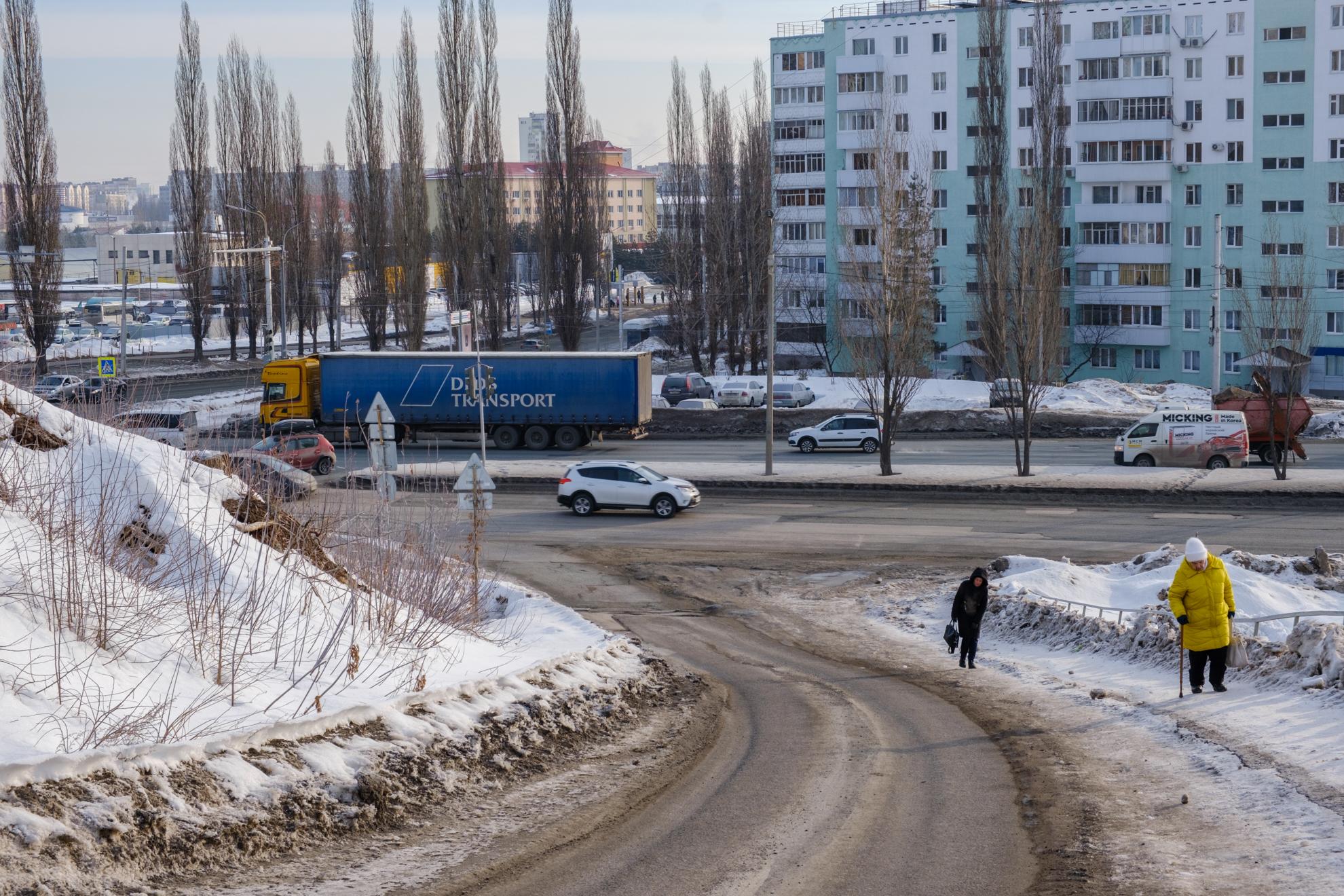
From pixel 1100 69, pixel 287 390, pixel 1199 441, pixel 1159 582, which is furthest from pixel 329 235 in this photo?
pixel 1159 582

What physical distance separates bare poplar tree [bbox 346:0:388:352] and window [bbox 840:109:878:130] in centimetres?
2745

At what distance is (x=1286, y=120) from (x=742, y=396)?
34.1m

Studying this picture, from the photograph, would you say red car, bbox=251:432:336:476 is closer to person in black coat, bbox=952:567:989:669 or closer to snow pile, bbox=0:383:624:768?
snow pile, bbox=0:383:624:768

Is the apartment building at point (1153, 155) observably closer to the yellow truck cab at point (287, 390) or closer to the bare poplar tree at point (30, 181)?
the yellow truck cab at point (287, 390)

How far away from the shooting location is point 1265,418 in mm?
38031

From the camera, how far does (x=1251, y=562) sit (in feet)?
64.5

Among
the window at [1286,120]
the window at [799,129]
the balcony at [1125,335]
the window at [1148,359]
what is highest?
the window at [799,129]

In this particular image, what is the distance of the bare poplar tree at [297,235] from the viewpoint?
74125 millimetres

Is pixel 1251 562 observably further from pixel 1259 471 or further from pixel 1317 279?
pixel 1317 279

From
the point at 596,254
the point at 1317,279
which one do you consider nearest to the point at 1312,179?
the point at 1317,279

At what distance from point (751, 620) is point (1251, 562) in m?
7.86

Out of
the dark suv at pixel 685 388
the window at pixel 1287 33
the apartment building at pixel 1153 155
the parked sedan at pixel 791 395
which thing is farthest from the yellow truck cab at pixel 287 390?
the window at pixel 1287 33

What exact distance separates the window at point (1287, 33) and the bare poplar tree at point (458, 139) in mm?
41106

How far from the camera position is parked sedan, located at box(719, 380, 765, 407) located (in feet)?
183
